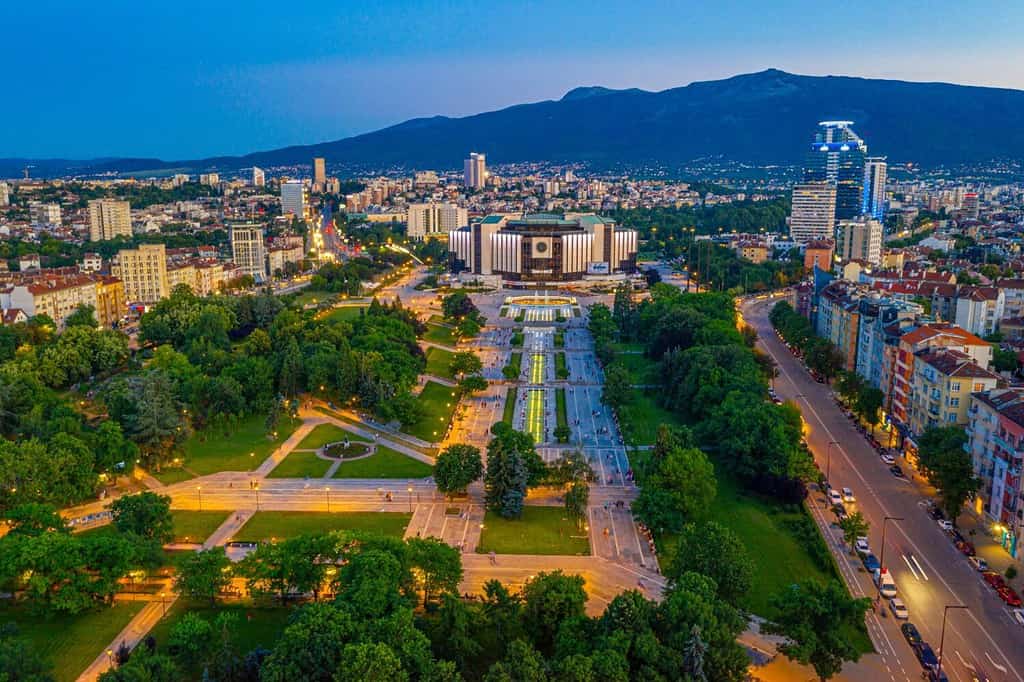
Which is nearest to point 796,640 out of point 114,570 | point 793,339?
point 114,570

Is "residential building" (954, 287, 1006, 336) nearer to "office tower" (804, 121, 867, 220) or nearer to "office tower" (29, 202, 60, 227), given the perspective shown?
"office tower" (804, 121, 867, 220)

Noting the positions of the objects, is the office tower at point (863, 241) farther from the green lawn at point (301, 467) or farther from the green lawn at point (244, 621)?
the green lawn at point (244, 621)

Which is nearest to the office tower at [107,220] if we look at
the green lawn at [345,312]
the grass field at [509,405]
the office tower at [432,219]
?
the office tower at [432,219]

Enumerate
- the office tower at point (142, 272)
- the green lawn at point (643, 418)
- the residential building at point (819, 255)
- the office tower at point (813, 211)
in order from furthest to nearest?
the office tower at point (813, 211)
the residential building at point (819, 255)
the office tower at point (142, 272)
the green lawn at point (643, 418)

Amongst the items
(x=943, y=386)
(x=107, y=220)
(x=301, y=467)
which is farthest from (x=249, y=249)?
(x=943, y=386)

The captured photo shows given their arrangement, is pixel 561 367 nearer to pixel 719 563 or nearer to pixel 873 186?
pixel 719 563
